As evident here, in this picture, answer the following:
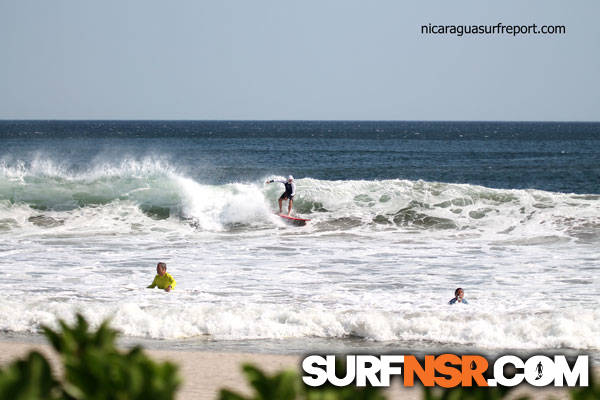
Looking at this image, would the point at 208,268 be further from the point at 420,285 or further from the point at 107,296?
the point at 420,285

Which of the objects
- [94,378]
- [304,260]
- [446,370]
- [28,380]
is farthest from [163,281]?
[28,380]

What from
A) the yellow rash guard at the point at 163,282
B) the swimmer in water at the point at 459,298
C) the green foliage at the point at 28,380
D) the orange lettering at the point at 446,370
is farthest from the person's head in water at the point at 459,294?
the green foliage at the point at 28,380

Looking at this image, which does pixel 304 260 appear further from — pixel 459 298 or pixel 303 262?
pixel 459 298

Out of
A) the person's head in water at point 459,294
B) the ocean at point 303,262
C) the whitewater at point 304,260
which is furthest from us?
the person's head in water at point 459,294

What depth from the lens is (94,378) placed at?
7.82 ft

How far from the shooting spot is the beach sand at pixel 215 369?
7.94 m

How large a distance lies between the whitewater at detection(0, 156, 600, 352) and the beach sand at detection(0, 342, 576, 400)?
1.09 m

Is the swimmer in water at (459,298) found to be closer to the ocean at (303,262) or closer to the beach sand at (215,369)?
the ocean at (303,262)

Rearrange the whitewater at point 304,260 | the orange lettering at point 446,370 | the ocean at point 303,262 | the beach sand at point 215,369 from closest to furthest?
the orange lettering at point 446,370, the beach sand at point 215,369, the ocean at point 303,262, the whitewater at point 304,260

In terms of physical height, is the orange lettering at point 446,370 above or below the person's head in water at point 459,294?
above

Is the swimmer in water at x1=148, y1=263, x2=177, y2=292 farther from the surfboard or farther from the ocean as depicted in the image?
the surfboard

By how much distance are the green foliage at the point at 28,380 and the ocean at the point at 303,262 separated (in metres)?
7.43

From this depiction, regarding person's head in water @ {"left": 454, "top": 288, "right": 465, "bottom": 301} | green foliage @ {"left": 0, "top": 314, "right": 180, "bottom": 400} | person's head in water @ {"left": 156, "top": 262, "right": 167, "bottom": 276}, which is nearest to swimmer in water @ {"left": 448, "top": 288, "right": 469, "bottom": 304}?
person's head in water @ {"left": 454, "top": 288, "right": 465, "bottom": 301}

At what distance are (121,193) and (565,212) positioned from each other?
48.1 ft
